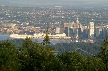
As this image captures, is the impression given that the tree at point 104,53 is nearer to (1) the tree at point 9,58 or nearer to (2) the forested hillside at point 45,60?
(2) the forested hillside at point 45,60

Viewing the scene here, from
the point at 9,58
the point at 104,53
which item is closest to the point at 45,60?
the point at 9,58

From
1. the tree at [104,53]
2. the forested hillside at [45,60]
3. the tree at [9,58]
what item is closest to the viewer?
the tree at [9,58]

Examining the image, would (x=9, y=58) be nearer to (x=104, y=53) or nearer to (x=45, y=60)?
(x=45, y=60)

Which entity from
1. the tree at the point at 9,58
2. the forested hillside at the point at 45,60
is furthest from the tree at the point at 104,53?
the tree at the point at 9,58

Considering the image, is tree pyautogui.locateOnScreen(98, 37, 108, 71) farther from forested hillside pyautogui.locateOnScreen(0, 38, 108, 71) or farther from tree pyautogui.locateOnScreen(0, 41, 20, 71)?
tree pyautogui.locateOnScreen(0, 41, 20, 71)

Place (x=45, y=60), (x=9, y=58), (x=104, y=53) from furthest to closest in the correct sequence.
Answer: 1. (x=104, y=53)
2. (x=45, y=60)
3. (x=9, y=58)

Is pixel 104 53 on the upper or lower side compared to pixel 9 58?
lower

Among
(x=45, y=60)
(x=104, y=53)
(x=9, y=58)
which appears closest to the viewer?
(x=9, y=58)

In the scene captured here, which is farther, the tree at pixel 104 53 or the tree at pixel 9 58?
the tree at pixel 104 53

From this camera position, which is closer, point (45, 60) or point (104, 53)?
point (45, 60)

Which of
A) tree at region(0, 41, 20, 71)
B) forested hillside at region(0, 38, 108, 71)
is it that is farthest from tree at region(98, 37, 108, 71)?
tree at region(0, 41, 20, 71)

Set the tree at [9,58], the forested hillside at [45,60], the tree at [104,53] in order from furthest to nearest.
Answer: the tree at [104,53]
the forested hillside at [45,60]
the tree at [9,58]
